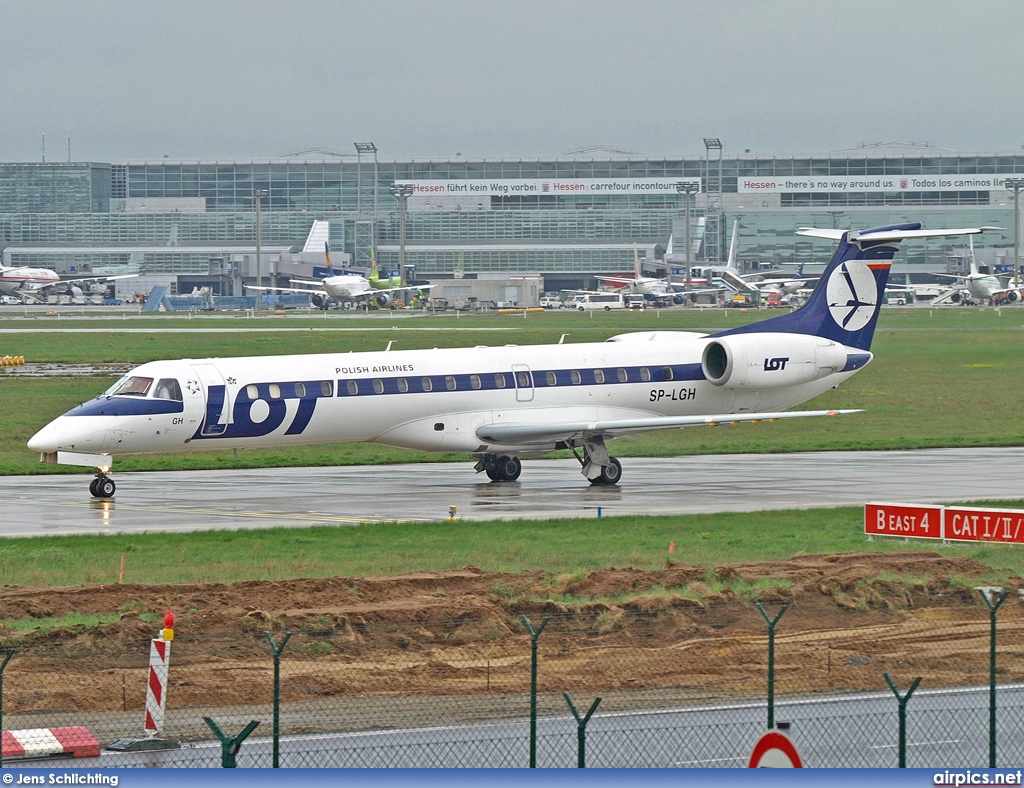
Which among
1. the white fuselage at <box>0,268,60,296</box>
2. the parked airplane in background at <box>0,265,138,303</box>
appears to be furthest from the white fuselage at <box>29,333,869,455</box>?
the white fuselage at <box>0,268,60,296</box>

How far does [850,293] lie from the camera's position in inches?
1722

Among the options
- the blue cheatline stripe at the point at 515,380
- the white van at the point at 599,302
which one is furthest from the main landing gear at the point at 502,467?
the white van at the point at 599,302

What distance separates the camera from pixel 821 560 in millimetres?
26281

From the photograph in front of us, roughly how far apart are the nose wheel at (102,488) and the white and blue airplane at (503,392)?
5cm

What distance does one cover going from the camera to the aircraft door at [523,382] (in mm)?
39438

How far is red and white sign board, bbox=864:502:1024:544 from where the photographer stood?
28484 millimetres

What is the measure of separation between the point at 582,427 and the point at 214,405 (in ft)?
29.8

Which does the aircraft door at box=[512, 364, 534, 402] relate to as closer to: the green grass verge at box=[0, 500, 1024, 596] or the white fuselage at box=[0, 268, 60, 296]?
the green grass verge at box=[0, 500, 1024, 596]

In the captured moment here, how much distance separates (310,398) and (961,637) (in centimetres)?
1922

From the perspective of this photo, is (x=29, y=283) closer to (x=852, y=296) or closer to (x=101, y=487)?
(x=852, y=296)

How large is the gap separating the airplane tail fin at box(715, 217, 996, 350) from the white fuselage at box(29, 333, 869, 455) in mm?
826

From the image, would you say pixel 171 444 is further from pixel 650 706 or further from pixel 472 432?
pixel 650 706

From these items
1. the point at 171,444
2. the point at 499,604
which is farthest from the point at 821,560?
the point at 171,444

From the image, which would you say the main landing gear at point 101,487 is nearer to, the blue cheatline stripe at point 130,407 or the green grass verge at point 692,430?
the blue cheatline stripe at point 130,407
